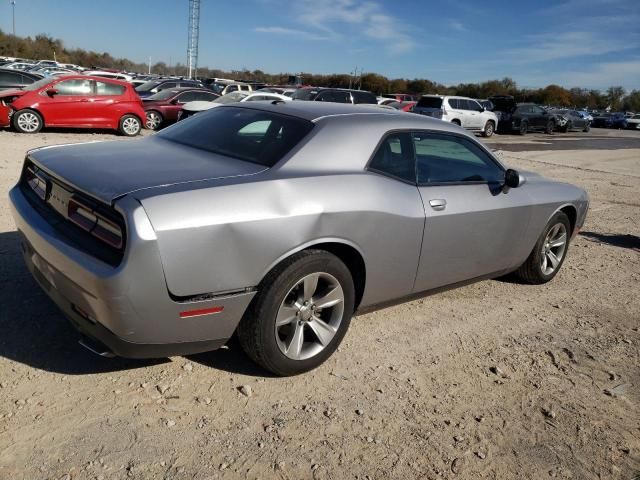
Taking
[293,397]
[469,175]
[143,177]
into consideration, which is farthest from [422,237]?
[143,177]

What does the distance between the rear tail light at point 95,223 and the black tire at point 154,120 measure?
1446 centimetres

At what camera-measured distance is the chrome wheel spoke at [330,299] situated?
120 inches

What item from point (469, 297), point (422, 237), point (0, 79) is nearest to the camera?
point (422, 237)

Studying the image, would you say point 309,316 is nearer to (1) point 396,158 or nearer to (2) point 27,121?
(1) point 396,158

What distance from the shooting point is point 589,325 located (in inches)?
165

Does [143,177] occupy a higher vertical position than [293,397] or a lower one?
higher

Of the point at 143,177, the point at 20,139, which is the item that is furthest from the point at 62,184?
the point at 20,139

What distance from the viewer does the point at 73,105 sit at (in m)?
13.0

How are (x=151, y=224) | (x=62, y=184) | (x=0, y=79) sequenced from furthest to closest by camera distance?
1. (x=0, y=79)
2. (x=62, y=184)
3. (x=151, y=224)

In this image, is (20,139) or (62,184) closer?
(62,184)

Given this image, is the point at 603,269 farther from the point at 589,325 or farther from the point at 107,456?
the point at 107,456

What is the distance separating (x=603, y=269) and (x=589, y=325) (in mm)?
1720

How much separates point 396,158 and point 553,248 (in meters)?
2.34

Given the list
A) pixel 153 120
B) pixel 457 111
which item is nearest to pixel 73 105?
pixel 153 120
